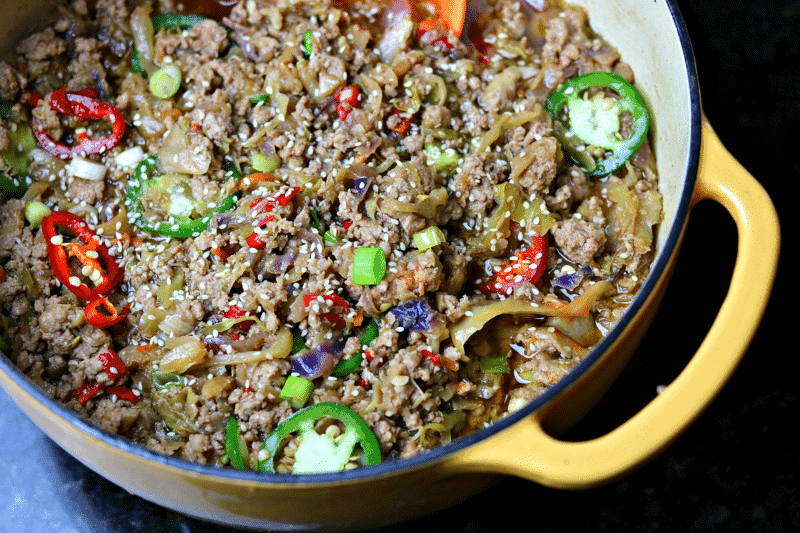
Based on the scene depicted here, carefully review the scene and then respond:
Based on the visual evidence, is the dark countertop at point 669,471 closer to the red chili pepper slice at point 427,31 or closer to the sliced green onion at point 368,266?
the sliced green onion at point 368,266

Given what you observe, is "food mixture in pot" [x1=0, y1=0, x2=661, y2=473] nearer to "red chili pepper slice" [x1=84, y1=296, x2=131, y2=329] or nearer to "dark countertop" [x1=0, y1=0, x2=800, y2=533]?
"red chili pepper slice" [x1=84, y1=296, x2=131, y2=329]

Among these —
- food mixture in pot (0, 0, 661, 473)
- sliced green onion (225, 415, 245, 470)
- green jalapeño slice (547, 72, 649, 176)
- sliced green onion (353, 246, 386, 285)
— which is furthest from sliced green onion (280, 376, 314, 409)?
green jalapeño slice (547, 72, 649, 176)

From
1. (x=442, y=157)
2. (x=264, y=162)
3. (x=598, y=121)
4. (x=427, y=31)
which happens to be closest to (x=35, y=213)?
(x=264, y=162)

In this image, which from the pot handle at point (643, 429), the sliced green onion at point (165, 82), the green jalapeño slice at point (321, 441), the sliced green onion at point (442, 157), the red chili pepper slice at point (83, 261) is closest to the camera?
the pot handle at point (643, 429)

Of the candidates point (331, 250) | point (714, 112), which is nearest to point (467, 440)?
point (331, 250)

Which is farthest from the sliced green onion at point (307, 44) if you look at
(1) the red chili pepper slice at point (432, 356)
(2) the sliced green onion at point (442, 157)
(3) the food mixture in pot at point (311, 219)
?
(1) the red chili pepper slice at point (432, 356)

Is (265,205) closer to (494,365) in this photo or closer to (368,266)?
(368,266)

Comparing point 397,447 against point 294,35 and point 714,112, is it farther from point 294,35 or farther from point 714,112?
point 714,112
